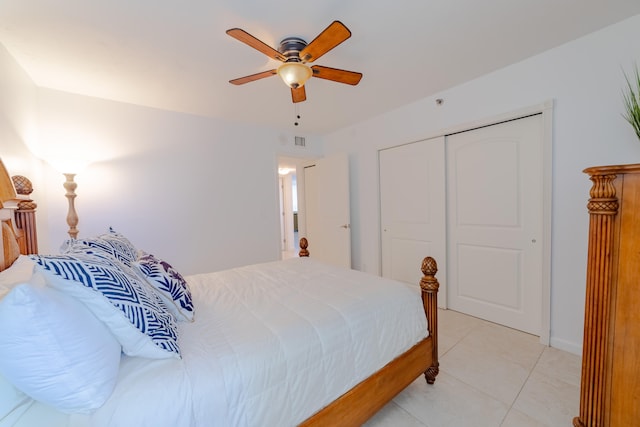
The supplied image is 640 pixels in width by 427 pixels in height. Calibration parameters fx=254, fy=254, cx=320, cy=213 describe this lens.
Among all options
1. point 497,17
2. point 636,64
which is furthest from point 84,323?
point 636,64

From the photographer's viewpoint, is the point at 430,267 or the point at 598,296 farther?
the point at 430,267

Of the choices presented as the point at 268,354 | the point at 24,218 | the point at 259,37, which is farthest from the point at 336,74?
the point at 24,218

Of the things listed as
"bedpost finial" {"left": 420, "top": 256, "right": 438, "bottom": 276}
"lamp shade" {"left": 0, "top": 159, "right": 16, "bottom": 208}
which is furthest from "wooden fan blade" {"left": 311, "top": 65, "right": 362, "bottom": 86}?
"lamp shade" {"left": 0, "top": 159, "right": 16, "bottom": 208}

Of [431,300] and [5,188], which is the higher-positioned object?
[5,188]

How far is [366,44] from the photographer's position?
1.91 meters

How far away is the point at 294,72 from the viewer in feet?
5.65

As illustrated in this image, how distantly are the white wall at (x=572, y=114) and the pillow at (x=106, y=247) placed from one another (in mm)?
3067

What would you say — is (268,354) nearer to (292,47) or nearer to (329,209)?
(292,47)

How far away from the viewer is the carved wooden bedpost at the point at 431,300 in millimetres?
1649

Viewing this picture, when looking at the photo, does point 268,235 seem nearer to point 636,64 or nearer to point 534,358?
point 534,358

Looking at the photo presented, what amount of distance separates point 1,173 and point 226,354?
5.33ft

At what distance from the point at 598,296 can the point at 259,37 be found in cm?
242

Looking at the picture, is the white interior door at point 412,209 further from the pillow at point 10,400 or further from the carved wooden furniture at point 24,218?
the carved wooden furniture at point 24,218

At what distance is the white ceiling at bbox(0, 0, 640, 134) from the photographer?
1551 millimetres
